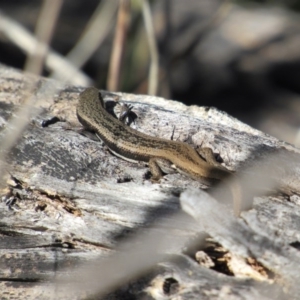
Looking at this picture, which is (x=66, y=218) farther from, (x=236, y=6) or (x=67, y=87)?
(x=236, y=6)

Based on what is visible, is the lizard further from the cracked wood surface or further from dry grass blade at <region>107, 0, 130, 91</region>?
dry grass blade at <region>107, 0, 130, 91</region>

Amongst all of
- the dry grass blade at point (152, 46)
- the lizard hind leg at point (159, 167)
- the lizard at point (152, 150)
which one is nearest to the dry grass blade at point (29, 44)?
the dry grass blade at point (152, 46)

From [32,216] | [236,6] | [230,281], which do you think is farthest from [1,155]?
[236,6]

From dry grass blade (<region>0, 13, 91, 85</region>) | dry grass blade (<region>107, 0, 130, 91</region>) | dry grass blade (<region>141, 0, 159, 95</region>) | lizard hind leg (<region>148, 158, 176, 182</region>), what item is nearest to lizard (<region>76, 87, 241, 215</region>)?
lizard hind leg (<region>148, 158, 176, 182</region>)

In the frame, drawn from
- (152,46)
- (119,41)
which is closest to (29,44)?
(119,41)

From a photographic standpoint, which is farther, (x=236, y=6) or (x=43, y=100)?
(x=236, y=6)

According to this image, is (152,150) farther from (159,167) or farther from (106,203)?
(106,203)

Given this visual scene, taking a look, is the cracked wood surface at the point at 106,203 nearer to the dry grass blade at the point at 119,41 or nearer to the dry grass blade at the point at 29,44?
the dry grass blade at the point at 119,41
